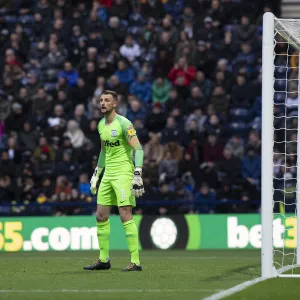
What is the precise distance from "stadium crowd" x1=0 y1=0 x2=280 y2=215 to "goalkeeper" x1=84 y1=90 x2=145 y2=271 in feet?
27.3

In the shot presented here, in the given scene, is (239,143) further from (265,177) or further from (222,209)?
(265,177)

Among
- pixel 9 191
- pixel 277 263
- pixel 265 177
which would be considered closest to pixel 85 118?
pixel 9 191

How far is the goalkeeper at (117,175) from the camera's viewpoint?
1215cm

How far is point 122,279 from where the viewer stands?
10891mm

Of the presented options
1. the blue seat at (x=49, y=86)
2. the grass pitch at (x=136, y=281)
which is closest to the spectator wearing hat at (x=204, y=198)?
the blue seat at (x=49, y=86)

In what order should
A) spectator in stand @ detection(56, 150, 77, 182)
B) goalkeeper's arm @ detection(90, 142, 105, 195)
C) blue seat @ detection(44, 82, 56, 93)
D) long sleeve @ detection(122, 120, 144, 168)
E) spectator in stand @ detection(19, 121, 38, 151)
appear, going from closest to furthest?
long sleeve @ detection(122, 120, 144, 168)
goalkeeper's arm @ detection(90, 142, 105, 195)
spectator in stand @ detection(56, 150, 77, 182)
spectator in stand @ detection(19, 121, 38, 151)
blue seat @ detection(44, 82, 56, 93)

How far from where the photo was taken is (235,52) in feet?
77.6

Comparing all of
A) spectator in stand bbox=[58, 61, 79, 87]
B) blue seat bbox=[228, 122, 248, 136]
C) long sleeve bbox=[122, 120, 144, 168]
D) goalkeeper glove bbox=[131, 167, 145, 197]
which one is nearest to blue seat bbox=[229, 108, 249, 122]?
blue seat bbox=[228, 122, 248, 136]

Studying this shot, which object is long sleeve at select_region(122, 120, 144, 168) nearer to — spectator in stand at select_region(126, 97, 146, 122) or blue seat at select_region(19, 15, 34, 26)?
Answer: spectator in stand at select_region(126, 97, 146, 122)

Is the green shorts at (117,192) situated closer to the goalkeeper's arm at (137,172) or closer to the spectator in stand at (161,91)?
the goalkeeper's arm at (137,172)

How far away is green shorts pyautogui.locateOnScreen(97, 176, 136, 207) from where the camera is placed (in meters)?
12.1

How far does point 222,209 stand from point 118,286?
11.0m

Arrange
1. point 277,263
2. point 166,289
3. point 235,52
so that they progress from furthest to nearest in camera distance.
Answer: point 235,52, point 277,263, point 166,289

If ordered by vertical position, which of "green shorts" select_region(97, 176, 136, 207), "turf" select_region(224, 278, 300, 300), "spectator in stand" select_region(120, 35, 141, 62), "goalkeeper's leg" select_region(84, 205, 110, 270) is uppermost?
"spectator in stand" select_region(120, 35, 141, 62)
